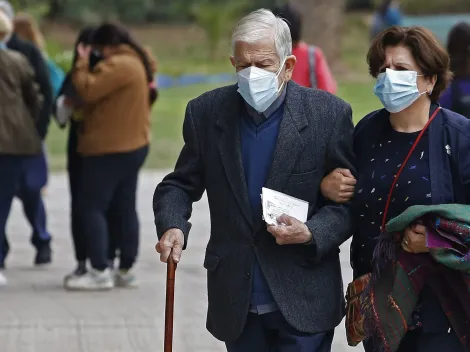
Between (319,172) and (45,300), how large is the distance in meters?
4.02

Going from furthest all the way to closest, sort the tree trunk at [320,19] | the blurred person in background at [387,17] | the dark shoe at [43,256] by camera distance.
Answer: the blurred person in background at [387,17]
the tree trunk at [320,19]
the dark shoe at [43,256]

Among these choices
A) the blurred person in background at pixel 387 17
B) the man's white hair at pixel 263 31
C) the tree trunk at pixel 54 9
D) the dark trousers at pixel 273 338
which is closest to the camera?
the man's white hair at pixel 263 31

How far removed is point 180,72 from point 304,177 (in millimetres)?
24709

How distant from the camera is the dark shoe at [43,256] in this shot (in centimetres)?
862

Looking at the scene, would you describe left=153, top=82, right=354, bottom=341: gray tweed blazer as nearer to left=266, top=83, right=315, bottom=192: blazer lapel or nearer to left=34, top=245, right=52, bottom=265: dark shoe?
left=266, top=83, right=315, bottom=192: blazer lapel

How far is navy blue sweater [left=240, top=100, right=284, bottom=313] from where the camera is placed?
3.77 meters

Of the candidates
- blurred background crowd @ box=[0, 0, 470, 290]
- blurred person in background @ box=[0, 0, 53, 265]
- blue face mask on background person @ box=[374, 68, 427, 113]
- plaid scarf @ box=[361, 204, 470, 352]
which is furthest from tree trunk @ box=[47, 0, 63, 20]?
plaid scarf @ box=[361, 204, 470, 352]

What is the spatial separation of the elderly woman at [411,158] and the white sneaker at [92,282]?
161 inches

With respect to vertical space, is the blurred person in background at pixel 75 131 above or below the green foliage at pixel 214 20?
above

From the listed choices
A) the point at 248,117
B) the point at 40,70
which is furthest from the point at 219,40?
the point at 248,117

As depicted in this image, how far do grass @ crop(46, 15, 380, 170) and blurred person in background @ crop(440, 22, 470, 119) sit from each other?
26.3ft

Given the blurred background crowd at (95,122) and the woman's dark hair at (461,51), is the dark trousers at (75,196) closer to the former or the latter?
the blurred background crowd at (95,122)

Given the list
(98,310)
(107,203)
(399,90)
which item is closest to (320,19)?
(107,203)

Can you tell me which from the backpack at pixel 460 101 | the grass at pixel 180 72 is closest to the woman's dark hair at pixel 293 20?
the backpack at pixel 460 101
